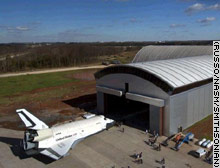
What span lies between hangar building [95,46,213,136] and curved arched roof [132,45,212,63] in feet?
65.7

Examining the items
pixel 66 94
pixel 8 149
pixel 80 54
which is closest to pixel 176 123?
pixel 8 149

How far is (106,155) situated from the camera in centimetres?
2775

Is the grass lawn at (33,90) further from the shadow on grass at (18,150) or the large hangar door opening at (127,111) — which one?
the shadow on grass at (18,150)

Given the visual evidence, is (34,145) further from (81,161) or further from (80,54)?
(80,54)

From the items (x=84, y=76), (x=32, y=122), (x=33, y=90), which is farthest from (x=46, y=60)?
(x=32, y=122)

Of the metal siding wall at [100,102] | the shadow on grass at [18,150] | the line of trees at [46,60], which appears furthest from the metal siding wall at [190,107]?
the line of trees at [46,60]

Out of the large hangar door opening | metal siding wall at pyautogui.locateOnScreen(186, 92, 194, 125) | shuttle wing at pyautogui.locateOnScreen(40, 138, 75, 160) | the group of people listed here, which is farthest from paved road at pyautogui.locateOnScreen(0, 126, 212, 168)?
metal siding wall at pyautogui.locateOnScreen(186, 92, 194, 125)

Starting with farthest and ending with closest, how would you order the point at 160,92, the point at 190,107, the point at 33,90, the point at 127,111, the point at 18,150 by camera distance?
the point at 33,90 → the point at 127,111 → the point at 190,107 → the point at 160,92 → the point at 18,150

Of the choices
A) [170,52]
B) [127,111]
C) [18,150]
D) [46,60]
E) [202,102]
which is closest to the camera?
[18,150]

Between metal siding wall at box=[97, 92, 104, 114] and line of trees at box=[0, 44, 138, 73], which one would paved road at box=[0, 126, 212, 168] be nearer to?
metal siding wall at box=[97, 92, 104, 114]

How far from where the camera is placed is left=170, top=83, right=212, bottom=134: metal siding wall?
3284cm

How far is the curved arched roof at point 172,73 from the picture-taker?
32500 millimetres

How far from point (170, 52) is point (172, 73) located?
38031 mm

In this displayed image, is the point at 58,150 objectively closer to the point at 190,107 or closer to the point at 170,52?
the point at 190,107
